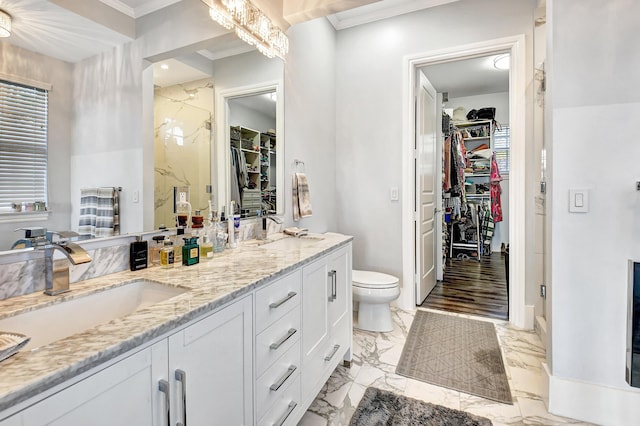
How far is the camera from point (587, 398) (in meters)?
1.55

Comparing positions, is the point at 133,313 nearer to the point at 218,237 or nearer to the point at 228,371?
the point at 228,371

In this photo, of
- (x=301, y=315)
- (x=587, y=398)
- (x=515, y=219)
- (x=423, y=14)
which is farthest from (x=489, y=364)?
(x=423, y=14)

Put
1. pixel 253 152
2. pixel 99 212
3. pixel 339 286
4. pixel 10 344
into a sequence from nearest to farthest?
pixel 10 344, pixel 99 212, pixel 339 286, pixel 253 152

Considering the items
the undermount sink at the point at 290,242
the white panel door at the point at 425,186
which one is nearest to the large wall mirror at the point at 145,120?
the undermount sink at the point at 290,242

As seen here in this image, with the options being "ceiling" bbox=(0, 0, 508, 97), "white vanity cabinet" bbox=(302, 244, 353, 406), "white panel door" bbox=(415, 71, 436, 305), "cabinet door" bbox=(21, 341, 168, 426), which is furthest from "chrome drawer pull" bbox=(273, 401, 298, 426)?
"white panel door" bbox=(415, 71, 436, 305)

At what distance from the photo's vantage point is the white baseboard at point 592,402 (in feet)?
4.90

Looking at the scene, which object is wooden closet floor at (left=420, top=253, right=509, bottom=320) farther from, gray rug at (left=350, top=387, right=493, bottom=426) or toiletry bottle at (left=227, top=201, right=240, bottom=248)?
toiletry bottle at (left=227, top=201, right=240, bottom=248)

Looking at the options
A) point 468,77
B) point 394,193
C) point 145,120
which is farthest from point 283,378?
point 468,77

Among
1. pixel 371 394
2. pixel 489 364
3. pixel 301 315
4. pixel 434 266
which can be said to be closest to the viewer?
pixel 301 315

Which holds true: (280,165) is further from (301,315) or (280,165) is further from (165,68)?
(301,315)

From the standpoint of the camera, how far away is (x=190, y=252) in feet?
4.41

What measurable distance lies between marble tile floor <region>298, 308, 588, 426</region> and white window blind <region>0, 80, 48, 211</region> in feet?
4.92

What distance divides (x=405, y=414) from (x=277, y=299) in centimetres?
98

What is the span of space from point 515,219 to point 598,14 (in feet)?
5.03
